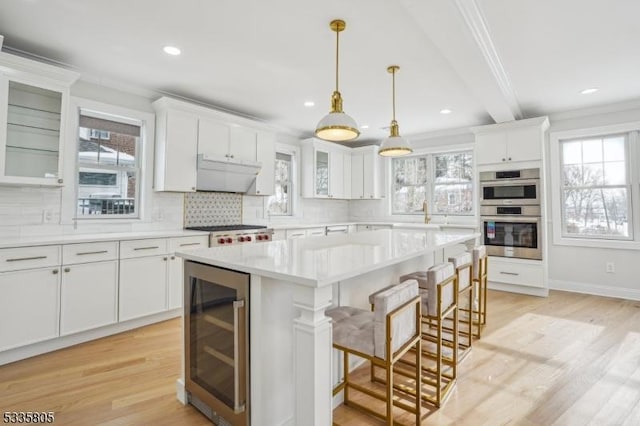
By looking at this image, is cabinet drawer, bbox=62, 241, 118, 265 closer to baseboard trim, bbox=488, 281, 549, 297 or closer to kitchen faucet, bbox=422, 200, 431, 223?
kitchen faucet, bbox=422, 200, 431, 223

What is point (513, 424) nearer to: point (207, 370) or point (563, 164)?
point (207, 370)

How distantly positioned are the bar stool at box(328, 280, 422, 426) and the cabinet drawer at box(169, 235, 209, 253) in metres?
2.22

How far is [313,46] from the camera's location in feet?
9.04

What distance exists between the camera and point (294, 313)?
170cm

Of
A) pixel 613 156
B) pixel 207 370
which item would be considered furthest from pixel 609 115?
pixel 207 370

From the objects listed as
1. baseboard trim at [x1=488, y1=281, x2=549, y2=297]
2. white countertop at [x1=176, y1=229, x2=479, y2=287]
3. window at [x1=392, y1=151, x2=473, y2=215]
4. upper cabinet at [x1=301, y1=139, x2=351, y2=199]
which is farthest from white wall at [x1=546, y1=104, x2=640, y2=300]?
white countertop at [x1=176, y1=229, x2=479, y2=287]

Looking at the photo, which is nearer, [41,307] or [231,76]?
[41,307]

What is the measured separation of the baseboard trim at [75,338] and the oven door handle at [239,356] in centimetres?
212

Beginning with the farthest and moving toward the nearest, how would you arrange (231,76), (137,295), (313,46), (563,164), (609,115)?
(563,164)
(609,115)
(231,76)
(137,295)
(313,46)

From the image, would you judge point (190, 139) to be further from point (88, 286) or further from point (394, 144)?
point (394, 144)

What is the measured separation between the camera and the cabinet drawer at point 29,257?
8.00 ft

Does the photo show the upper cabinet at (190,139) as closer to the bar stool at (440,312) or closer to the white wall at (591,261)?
the bar stool at (440,312)

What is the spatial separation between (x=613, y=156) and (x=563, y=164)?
538 millimetres

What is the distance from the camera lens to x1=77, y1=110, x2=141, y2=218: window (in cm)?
336
